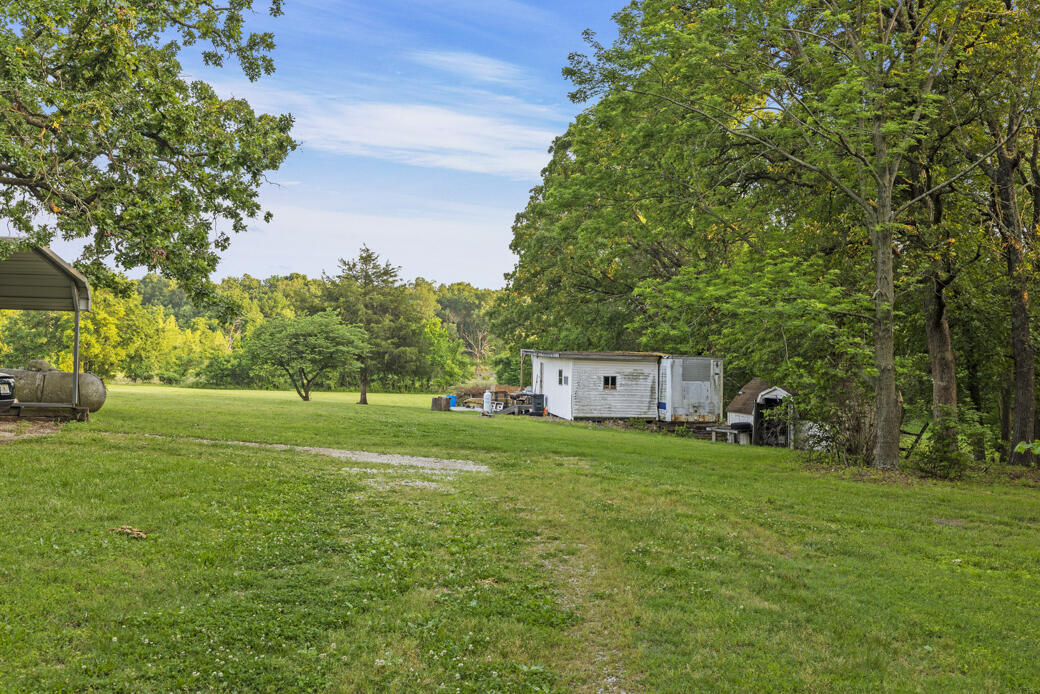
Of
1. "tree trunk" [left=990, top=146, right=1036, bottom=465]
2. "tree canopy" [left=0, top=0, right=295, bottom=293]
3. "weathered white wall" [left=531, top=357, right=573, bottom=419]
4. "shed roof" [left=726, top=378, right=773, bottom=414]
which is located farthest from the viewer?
"weathered white wall" [left=531, top=357, right=573, bottom=419]

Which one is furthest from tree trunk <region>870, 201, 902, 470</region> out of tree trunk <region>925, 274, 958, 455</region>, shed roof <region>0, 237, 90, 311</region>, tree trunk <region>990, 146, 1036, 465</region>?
shed roof <region>0, 237, 90, 311</region>

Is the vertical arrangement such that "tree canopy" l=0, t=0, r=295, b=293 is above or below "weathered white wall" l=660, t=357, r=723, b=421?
above

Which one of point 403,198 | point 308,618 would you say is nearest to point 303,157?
point 308,618

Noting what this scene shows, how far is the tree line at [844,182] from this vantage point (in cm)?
1567

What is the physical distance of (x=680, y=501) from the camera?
447 inches

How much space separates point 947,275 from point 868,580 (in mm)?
13872

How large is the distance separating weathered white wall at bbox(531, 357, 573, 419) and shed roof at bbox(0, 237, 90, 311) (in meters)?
19.1

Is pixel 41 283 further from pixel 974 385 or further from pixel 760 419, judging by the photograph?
pixel 974 385

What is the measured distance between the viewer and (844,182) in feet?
56.0

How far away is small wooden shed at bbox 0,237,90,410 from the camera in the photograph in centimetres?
1673

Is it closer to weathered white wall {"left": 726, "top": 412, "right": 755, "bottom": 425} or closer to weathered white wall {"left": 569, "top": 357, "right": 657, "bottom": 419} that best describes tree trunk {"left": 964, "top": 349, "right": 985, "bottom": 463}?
weathered white wall {"left": 726, "top": 412, "right": 755, "bottom": 425}

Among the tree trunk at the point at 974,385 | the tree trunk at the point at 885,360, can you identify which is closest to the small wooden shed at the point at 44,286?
the tree trunk at the point at 885,360

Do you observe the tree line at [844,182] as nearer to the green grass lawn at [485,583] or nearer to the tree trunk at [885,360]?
the tree trunk at [885,360]

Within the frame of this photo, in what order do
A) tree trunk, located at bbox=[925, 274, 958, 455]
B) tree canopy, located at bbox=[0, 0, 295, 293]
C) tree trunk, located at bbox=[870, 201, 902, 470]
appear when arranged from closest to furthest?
tree canopy, located at bbox=[0, 0, 295, 293], tree trunk, located at bbox=[870, 201, 902, 470], tree trunk, located at bbox=[925, 274, 958, 455]
